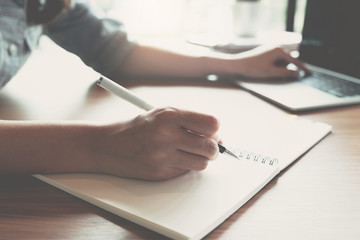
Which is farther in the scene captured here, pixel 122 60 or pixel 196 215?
pixel 122 60

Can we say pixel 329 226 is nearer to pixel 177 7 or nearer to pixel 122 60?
pixel 122 60

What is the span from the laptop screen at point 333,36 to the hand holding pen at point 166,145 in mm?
599

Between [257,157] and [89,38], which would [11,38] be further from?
[257,157]

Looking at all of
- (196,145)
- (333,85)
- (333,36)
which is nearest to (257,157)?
(196,145)

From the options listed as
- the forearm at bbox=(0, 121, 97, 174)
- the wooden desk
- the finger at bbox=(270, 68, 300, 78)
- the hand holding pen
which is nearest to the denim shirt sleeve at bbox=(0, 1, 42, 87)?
the wooden desk

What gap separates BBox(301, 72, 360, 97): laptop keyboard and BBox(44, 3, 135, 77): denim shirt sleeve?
18.8 inches

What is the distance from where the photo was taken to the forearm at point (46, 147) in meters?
0.41

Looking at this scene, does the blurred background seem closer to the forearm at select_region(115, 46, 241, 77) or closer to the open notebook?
the forearm at select_region(115, 46, 241, 77)

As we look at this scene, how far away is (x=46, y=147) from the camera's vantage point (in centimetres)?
42

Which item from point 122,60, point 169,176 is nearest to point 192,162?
point 169,176

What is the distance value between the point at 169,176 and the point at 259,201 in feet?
0.34

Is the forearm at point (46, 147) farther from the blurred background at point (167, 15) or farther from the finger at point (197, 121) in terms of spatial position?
the blurred background at point (167, 15)

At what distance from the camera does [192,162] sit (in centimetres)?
40

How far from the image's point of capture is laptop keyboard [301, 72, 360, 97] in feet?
2.45
